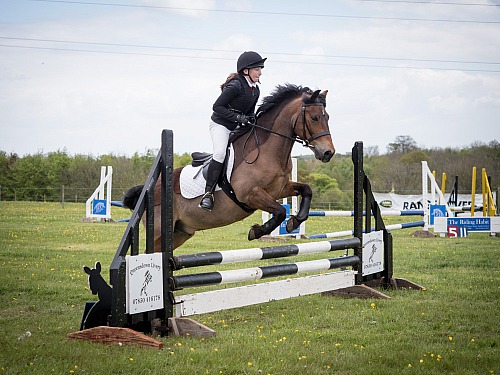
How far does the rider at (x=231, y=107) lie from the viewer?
5.79 meters

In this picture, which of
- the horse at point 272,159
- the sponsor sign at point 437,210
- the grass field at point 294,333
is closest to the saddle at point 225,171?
the horse at point 272,159

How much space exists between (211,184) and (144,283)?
1550 millimetres

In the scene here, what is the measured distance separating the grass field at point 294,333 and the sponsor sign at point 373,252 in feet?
1.17

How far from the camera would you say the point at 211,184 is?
5863mm

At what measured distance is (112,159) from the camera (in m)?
Result: 35.7

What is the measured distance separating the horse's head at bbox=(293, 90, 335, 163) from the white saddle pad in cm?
72

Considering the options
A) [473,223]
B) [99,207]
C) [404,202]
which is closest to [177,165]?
[404,202]

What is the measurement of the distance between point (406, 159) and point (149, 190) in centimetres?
3495

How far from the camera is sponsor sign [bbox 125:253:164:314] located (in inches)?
175

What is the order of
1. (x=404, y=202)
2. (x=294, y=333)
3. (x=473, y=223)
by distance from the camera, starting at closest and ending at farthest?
(x=294, y=333), (x=473, y=223), (x=404, y=202)

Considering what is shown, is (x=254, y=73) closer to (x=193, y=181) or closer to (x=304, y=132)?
(x=304, y=132)

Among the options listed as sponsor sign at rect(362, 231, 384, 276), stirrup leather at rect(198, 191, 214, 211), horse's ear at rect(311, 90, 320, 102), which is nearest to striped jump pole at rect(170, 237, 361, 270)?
sponsor sign at rect(362, 231, 384, 276)

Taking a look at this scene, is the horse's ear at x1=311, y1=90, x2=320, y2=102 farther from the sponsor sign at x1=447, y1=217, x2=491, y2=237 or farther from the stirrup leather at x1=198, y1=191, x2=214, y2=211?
the sponsor sign at x1=447, y1=217, x2=491, y2=237

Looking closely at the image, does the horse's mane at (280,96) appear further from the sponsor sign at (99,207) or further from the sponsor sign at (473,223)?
the sponsor sign at (99,207)
